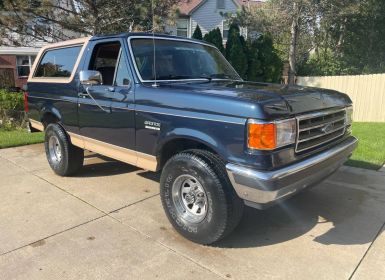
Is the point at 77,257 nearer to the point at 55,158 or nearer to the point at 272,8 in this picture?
the point at 55,158

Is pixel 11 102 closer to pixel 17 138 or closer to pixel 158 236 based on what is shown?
pixel 17 138

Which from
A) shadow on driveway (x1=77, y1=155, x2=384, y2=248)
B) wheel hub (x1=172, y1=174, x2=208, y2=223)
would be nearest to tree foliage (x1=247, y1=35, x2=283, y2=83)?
shadow on driveway (x1=77, y1=155, x2=384, y2=248)

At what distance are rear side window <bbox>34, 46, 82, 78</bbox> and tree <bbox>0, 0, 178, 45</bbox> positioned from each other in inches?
213

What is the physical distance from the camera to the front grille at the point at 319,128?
353 cm

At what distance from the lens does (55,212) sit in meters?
4.64

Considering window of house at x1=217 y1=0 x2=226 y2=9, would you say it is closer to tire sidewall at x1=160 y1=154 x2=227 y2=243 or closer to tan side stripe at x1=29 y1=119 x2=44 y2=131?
tan side stripe at x1=29 y1=119 x2=44 y2=131

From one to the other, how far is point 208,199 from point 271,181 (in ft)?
2.32

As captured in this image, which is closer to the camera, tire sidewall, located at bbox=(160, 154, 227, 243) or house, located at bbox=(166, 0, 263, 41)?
tire sidewall, located at bbox=(160, 154, 227, 243)

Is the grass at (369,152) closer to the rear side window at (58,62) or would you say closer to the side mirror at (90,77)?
the side mirror at (90,77)

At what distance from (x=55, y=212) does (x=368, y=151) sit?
575 centimetres

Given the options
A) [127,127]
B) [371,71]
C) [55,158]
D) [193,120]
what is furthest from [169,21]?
[371,71]

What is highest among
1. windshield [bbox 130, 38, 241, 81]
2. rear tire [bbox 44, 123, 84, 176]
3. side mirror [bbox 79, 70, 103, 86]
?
windshield [bbox 130, 38, 241, 81]

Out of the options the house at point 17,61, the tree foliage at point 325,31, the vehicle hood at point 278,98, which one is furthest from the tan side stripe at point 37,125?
the house at point 17,61

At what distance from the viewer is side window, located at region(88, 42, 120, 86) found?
190 inches
